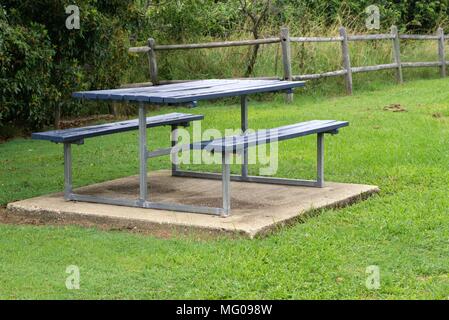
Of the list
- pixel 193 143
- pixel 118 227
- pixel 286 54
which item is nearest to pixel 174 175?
pixel 193 143

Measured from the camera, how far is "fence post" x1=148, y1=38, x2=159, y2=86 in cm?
1725

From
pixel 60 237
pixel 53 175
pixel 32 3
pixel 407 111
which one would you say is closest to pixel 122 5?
pixel 32 3

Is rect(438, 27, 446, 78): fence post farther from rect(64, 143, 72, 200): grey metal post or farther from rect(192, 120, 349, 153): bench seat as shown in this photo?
rect(64, 143, 72, 200): grey metal post

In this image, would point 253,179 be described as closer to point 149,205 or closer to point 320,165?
point 320,165

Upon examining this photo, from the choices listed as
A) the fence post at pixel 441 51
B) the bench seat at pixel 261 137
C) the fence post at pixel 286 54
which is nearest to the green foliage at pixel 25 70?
the bench seat at pixel 261 137

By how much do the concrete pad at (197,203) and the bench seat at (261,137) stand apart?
21.7 inches

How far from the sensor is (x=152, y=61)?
683 inches

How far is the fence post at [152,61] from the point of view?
56.6 feet

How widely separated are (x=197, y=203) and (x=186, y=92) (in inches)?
39.0

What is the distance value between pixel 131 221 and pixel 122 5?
543cm

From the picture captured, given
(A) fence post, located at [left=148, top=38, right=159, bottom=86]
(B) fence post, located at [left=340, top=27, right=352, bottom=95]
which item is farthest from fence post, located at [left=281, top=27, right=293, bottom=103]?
(A) fence post, located at [left=148, top=38, right=159, bottom=86]

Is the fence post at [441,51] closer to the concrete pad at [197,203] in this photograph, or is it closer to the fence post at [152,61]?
the fence post at [152,61]

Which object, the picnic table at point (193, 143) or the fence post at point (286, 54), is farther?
the fence post at point (286, 54)

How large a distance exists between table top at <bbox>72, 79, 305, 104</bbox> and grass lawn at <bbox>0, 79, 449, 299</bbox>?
1.10 meters
